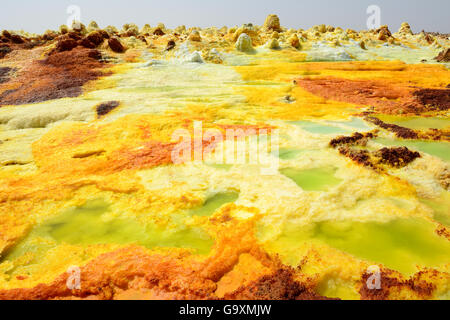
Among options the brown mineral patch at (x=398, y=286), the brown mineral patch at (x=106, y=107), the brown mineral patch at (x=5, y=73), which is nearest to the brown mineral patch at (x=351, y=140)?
the brown mineral patch at (x=398, y=286)

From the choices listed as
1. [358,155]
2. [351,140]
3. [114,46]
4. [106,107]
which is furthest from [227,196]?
[114,46]

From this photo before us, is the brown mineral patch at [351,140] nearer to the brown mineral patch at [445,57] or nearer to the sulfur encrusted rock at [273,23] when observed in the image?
the brown mineral patch at [445,57]

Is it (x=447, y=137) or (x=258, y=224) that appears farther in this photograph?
(x=447, y=137)

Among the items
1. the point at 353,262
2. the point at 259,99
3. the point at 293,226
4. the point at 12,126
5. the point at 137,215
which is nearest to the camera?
the point at 353,262

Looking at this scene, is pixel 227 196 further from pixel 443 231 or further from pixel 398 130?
pixel 398 130
